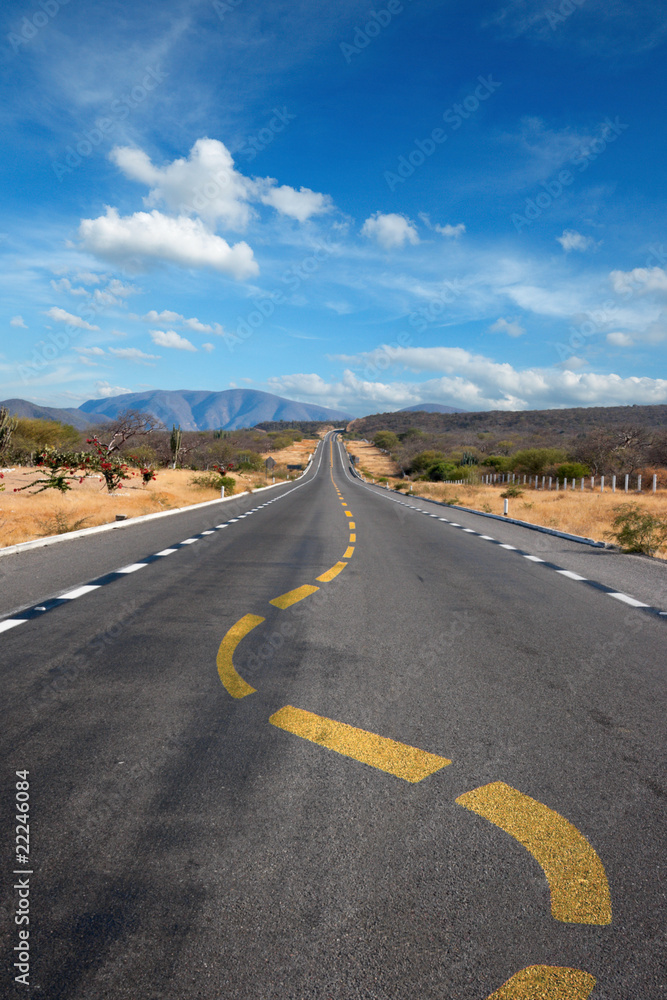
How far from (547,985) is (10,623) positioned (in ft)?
18.7

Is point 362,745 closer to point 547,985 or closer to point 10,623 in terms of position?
point 547,985

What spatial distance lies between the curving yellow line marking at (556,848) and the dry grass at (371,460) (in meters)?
83.5

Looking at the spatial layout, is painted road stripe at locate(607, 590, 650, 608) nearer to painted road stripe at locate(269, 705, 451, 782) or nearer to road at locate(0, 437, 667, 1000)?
road at locate(0, 437, 667, 1000)

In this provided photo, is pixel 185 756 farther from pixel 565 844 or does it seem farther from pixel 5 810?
pixel 565 844

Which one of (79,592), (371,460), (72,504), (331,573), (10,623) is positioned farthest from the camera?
(371,460)

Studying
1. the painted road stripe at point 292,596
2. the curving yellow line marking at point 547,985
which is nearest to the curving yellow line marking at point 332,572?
the painted road stripe at point 292,596

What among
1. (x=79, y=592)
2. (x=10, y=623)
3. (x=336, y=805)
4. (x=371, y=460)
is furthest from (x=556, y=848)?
(x=371, y=460)

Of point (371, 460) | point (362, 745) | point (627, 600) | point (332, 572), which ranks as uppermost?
→ point (362, 745)

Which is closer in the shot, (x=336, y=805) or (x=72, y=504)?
(x=336, y=805)

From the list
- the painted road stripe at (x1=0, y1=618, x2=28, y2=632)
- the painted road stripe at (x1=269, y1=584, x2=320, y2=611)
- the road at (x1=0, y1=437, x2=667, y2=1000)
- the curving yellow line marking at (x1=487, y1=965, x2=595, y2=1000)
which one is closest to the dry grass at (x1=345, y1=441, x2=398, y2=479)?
the painted road stripe at (x1=269, y1=584, x2=320, y2=611)

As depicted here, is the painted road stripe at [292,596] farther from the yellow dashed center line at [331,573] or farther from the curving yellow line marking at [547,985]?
the curving yellow line marking at [547,985]

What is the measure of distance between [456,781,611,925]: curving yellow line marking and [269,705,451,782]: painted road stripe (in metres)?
0.34

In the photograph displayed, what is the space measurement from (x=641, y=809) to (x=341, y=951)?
1.60 metres

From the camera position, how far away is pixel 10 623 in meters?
6.06
